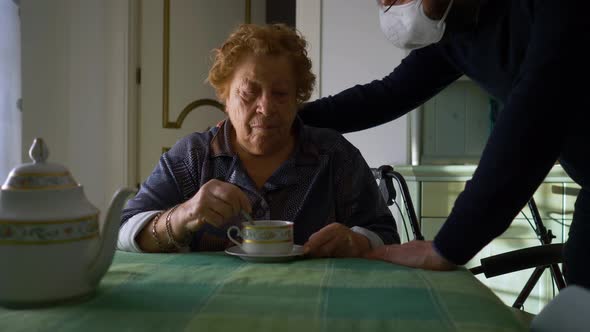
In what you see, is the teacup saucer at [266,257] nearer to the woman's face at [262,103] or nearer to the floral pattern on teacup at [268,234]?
the floral pattern on teacup at [268,234]

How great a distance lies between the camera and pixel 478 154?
2.99 meters

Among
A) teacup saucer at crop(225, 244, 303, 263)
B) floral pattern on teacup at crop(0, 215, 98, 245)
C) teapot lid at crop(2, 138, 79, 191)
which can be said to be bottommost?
teacup saucer at crop(225, 244, 303, 263)


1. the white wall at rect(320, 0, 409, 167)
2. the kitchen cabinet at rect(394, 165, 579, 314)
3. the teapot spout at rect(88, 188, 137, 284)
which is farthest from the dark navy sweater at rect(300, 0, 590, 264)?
the white wall at rect(320, 0, 409, 167)

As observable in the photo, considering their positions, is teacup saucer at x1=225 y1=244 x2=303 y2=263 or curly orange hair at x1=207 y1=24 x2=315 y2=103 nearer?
teacup saucer at x1=225 y1=244 x2=303 y2=263

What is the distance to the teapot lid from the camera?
666 mm

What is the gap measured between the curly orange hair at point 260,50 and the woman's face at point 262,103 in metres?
0.02

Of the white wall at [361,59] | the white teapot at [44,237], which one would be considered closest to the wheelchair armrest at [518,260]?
the white teapot at [44,237]

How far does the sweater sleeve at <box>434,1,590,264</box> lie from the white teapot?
58 cm

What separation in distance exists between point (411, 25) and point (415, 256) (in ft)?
1.88

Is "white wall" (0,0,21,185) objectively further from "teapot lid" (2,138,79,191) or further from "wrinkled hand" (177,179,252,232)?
"teapot lid" (2,138,79,191)

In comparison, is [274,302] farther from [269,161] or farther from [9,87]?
[9,87]

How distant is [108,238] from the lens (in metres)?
0.72

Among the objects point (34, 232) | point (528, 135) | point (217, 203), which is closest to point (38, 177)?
point (34, 232)

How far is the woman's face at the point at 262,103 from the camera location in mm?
1373
